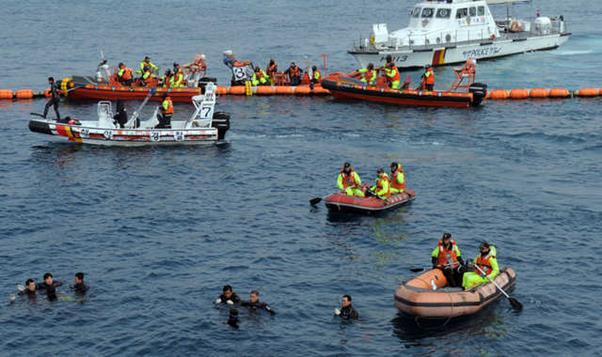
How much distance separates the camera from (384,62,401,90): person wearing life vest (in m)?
61.1

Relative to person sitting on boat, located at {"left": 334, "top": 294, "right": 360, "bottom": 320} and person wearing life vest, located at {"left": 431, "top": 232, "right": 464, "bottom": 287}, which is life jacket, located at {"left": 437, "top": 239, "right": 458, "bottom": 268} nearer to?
person wearing life vest, located at {"left": 431, "top": 232, "right": 464, "bottom": 287}

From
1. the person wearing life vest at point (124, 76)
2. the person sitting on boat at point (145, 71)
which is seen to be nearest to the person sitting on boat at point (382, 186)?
the person sitting on boat at point (145, 71)

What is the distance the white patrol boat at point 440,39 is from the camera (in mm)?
69250

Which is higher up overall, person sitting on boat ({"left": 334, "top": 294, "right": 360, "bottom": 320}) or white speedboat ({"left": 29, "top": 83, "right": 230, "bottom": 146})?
white speedboat ({"left": 29, "top": 83, "right": 230, "bottom": 146})

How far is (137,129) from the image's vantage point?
51125mm

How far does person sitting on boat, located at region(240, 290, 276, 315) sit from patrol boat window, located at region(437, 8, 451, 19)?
144 feet

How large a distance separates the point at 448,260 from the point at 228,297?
7660mm

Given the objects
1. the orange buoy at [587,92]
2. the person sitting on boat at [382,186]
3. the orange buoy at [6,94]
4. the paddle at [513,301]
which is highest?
the orange buoy at [6,94]

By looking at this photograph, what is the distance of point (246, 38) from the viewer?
3629 inches

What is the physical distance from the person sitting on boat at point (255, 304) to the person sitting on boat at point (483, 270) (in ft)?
21.3

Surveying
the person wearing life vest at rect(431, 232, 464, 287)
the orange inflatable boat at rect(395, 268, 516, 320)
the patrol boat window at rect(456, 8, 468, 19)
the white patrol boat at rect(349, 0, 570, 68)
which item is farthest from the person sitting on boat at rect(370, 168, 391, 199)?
the patrol boat window at rect(456, 8, 468, 19)

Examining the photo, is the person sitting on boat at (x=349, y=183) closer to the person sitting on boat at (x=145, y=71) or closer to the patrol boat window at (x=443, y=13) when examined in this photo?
the person sitting on boat at (x=145, y=71)

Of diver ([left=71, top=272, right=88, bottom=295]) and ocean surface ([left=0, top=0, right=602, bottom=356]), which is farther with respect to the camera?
diver ([left=71, top=272, right=88, bottom=295])

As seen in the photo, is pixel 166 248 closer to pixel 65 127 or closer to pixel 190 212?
pixel 190 212
